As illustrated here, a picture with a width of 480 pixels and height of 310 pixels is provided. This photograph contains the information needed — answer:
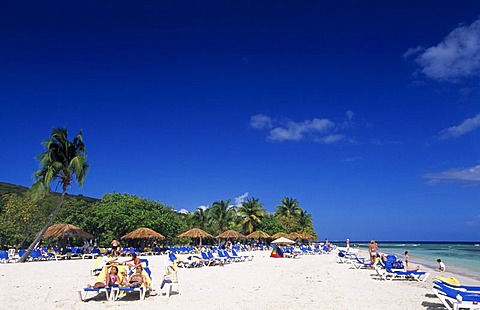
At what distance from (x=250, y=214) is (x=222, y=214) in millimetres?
3271

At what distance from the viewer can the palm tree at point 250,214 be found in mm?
45406

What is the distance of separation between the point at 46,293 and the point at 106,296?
74.7 inches

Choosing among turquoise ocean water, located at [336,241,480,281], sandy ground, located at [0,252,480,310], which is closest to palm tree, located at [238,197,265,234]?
turquoise ocean water, located at [336,241,480,281]

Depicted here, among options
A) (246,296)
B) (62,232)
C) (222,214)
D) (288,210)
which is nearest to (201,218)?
(222,214)

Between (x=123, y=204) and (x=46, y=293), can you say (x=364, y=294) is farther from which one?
(x=123, y=204)

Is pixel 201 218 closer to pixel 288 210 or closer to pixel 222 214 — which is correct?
pixel 222 214

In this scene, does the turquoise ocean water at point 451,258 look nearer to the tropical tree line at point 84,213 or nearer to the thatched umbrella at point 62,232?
the tropical tree line at point 84,213

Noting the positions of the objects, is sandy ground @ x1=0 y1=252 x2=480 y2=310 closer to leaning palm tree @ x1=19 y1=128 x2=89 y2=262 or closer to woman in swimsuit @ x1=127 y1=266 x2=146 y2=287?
woman in swimsuit @ x1=127 y1=266 x2=146 y2=287

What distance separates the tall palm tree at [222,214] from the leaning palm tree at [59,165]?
2541cm

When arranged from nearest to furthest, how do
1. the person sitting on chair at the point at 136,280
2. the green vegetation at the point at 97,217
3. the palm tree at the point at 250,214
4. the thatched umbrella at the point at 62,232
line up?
the person sitting on chair at the point at 136,280 < the thatched umbrella at the point at 62,232 < the green vegetation at the point at 97,217 < the palm tree at the point at 250,214

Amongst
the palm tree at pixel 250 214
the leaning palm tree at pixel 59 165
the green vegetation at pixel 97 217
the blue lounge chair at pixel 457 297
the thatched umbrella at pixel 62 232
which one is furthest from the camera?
the palm tree at pixel 250 214

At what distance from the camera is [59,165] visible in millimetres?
20656

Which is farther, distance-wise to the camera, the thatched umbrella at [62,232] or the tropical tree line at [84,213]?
the thatched umbrella at [62,232]

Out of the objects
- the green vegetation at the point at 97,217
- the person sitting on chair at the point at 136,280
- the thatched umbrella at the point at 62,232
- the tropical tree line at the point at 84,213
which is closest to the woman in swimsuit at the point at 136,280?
the person sitting on chair at the point at 136,280
